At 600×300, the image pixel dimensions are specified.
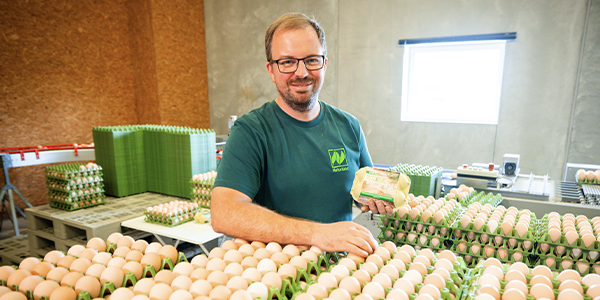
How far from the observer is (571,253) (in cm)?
155

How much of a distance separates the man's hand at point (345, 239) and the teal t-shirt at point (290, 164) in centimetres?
35

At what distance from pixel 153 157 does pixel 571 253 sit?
4426 mm

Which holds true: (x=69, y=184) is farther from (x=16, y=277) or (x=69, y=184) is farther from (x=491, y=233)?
(x=491, y=233)

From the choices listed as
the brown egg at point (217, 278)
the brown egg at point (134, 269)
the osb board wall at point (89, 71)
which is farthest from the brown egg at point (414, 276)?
the osb board wall at point (89, 71)

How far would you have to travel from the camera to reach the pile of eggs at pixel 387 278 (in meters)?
0.97

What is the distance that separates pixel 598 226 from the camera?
1643 mm

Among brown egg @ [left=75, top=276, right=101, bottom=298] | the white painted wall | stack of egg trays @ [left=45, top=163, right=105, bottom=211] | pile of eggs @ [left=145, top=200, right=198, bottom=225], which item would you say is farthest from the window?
brown egg @ [left=75, top=276, right=101, bottom=298]

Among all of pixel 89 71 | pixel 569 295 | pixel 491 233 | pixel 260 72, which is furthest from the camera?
pixel 260 72

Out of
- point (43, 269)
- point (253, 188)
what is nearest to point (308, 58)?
point (253, 188)

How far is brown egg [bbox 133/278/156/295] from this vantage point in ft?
3.43

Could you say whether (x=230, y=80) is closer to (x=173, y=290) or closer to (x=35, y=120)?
(x=35, y=120)

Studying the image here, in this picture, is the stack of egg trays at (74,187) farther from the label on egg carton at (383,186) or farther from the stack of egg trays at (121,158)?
the label on egg carton at (383,186)

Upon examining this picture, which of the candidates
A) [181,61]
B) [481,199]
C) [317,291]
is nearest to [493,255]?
[481,199]

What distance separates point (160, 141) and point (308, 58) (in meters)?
3.40
